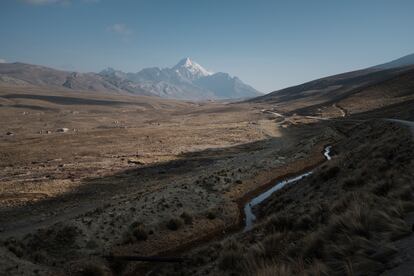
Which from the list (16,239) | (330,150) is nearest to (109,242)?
(16,239)

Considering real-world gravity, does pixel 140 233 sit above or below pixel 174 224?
above

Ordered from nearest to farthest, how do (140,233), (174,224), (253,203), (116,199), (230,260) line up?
(230,260) < (140,233) < (174,224) < (253,203) < (116,199)

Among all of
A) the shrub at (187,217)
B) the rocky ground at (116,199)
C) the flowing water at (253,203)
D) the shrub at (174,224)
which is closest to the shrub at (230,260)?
the rocky ground at (116,199)

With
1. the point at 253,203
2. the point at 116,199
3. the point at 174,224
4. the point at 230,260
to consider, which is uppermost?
the point at 230,260

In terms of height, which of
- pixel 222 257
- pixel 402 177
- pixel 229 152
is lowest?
pixel 229 152

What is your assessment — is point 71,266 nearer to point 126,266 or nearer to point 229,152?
point 126,266

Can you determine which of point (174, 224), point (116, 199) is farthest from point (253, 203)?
point (116, 199)

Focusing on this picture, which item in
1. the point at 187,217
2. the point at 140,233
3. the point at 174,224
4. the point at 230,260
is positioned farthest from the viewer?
the point at 187,217

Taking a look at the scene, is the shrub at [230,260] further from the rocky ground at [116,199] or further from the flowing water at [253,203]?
the flowing water at [253,203]

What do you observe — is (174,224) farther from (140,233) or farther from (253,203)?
(253,203)

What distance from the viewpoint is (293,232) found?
1460 cm

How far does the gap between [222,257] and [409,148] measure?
1437cm

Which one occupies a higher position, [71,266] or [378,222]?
[378,222]

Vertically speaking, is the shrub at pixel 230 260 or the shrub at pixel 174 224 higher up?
the shrub at pixel 230 260
